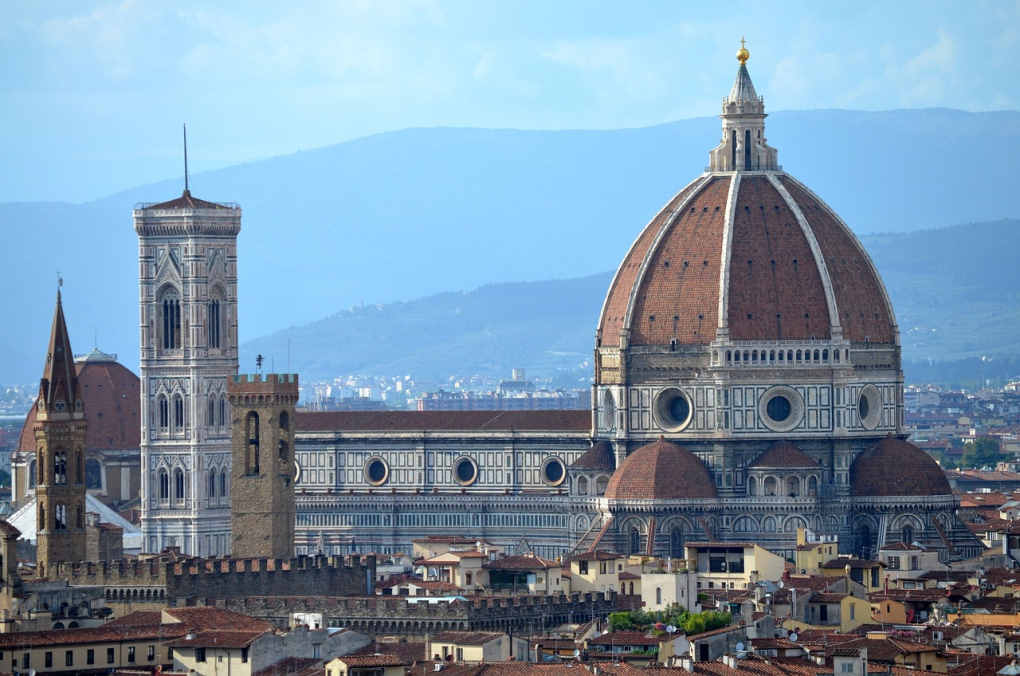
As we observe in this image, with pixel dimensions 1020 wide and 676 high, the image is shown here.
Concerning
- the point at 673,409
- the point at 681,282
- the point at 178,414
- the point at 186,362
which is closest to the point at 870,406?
the point at 673,409

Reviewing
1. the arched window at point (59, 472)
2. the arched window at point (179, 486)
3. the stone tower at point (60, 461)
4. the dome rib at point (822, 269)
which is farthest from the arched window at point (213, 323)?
the arched window at point (59, 472)

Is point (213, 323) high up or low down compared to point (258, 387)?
up

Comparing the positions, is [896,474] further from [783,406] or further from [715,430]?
[715,430]

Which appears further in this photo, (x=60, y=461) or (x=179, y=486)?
(x=179, y=486)

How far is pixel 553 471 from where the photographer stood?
15312cm

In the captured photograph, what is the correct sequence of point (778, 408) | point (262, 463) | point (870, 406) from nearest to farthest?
point (262, 463) → point (778, 408) → point (870, 406)

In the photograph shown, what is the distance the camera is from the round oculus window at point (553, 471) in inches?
6019

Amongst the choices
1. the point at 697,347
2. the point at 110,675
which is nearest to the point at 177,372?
the point at 697,347

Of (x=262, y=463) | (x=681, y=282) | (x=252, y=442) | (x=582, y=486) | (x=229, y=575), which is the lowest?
(x=229, y=575)

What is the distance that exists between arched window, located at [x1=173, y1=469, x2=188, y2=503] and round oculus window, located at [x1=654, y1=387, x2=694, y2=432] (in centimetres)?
2024

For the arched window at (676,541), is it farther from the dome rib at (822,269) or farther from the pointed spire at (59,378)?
the pointed spire at (59,378)

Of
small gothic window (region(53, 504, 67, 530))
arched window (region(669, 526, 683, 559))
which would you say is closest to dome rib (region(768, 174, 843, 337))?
arched window (region(669, 526, 683, 559))

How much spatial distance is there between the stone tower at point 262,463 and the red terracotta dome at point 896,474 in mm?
28572

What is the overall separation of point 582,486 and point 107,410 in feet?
93.7
